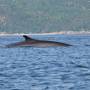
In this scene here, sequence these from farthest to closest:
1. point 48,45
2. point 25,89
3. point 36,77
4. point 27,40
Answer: point 48,45
point 27,40
point 36,77
point 25,89

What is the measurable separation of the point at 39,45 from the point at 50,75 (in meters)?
55.8

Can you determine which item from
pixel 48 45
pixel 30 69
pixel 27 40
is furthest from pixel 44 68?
pixel 48 45

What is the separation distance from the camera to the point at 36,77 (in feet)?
143

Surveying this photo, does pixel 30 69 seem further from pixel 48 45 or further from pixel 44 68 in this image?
pixel 48 45

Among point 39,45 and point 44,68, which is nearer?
point 44,68

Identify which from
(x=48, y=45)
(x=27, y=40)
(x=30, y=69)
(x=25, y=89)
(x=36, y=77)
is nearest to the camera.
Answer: (x=25, y=89)

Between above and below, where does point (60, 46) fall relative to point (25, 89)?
below

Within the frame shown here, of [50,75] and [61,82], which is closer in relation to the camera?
[61,82]

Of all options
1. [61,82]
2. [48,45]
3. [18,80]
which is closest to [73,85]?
[61,82]

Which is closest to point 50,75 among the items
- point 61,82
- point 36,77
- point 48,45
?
point 36,77

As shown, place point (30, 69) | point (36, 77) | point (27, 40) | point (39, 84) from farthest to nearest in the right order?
Answer: 1. point (27, 40)
2. point (30, 69)
3. point (36, 77)
4. point (39, 84)

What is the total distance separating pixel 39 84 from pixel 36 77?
168 inches

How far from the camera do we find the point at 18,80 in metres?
41.6

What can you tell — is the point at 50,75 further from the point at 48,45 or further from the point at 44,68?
the point at 48,45
